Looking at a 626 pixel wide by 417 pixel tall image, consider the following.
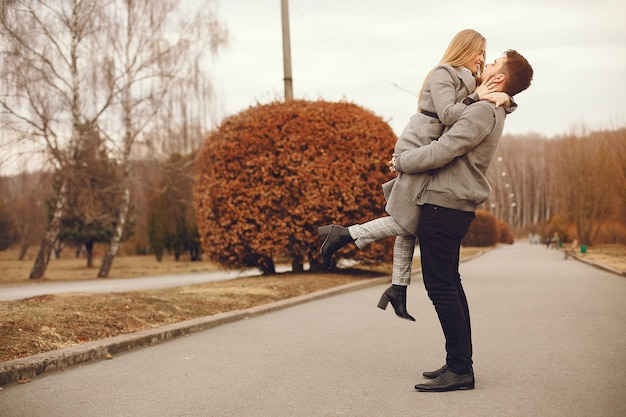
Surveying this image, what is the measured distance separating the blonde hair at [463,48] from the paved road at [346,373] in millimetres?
1863

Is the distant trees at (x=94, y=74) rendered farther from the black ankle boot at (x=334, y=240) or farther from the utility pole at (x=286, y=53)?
the black ankle boot at (x=334, y=240)

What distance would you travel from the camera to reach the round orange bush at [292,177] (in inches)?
568

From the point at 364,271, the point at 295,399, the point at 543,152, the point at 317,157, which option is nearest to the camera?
the point at 295,399

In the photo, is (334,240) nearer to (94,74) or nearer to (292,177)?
(292,177)

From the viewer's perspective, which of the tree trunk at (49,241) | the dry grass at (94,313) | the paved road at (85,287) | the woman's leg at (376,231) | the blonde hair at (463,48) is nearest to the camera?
the woman's leg at (376,231)

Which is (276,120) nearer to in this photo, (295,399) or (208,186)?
(208,186)

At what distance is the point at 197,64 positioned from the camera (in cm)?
2727

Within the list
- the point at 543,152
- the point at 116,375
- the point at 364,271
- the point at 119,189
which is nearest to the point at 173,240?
the point at 119,189

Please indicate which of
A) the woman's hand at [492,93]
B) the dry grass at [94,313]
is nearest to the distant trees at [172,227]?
the dry grass at [94,313]

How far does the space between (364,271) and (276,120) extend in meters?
4.51

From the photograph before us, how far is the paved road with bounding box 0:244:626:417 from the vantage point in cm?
372

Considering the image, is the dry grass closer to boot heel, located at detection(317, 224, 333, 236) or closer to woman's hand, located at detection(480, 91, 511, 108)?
boot heel, located at detection(317, 224, 333, 236)

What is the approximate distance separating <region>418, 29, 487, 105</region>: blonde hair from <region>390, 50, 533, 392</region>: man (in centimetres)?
37

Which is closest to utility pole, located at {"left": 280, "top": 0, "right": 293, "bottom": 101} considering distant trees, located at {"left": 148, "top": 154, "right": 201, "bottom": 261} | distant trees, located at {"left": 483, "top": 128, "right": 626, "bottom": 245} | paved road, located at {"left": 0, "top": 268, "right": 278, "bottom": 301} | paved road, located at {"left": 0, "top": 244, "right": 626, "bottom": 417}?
paved road, located at {"left": 0, "top": 268, "right": 278, "bottom": 301}
